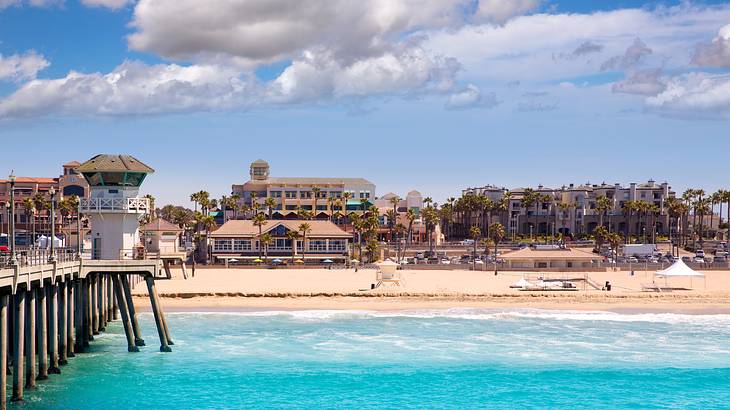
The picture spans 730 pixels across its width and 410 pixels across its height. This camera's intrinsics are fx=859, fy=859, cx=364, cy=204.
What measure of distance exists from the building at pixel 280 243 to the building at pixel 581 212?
1706 inches

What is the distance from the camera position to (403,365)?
1575 inches

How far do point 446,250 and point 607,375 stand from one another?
80.2 metres

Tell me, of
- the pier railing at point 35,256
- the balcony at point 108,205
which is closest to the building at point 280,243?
the balcony at point 108,205

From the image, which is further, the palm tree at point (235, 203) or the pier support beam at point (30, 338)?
the palm tree at point (235, 203)

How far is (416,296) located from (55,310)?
33.9 meters

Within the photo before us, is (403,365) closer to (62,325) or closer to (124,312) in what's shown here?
(124,312)

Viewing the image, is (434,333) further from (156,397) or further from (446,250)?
(446,250)

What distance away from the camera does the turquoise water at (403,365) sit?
33719 mm

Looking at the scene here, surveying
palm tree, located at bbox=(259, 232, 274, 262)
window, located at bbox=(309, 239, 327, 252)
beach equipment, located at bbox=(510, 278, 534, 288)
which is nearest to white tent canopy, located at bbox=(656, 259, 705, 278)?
beach equipment, located at bbox=(510, 278, 534, 288)

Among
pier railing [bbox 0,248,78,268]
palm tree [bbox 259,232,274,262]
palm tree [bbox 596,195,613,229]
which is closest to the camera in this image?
pier railing [bbox 0,248,78,268]

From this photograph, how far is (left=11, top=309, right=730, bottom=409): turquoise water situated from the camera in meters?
33.7

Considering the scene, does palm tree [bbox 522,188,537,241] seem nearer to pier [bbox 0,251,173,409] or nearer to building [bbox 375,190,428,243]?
building [bbox 375,190,428,243]

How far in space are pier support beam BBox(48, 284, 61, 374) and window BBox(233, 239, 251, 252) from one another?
66.1 metres

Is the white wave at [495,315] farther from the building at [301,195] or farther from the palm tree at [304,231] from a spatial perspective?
the building at [301,195]
